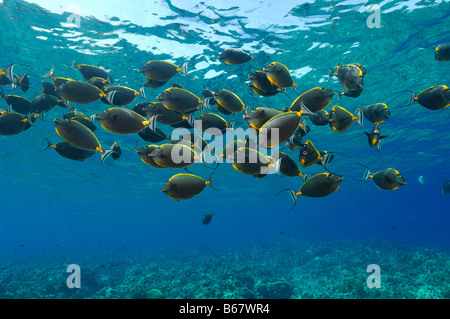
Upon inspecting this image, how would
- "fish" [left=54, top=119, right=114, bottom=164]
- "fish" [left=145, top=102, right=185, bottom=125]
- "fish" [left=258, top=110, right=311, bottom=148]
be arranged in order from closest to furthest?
"fish" [left=258, top=110, right=311, bottom=148] < "fish" [left=54, top=119, right=114, bottom=164] < "fish" [left=145, top=102, right=185, bottom=125]

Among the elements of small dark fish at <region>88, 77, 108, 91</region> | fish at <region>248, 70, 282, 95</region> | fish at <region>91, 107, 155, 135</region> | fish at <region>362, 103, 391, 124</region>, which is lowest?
fish at <region>91, 107, 155, 135</region>

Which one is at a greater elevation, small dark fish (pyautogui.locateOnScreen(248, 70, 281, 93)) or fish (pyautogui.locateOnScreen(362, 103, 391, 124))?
small dark fish (pyautogui.locateOnScreen(248, 70, 281, 93))

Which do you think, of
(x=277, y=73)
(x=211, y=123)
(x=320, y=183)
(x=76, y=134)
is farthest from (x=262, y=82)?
(x=76, y=134)

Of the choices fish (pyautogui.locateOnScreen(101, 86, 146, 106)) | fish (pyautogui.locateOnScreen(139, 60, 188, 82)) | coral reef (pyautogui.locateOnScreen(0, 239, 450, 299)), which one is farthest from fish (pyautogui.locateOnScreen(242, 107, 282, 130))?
coral reef (pyautogui.locateOnScreen(0, 239, 450, 299))

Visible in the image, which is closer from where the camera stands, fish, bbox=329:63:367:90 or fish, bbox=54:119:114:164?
fish, bbox=54:119:114:164

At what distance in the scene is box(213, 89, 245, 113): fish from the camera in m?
4.17

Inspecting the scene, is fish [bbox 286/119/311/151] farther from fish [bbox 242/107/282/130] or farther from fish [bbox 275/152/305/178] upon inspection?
fish [bbox 242/107/282/130]

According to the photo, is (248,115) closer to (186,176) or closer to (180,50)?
(186,176)

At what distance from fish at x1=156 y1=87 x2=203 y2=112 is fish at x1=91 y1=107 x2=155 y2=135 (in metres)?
0.65

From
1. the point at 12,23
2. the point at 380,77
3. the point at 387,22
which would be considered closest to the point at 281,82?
the point at 387,22

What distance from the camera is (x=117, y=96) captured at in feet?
13.6
